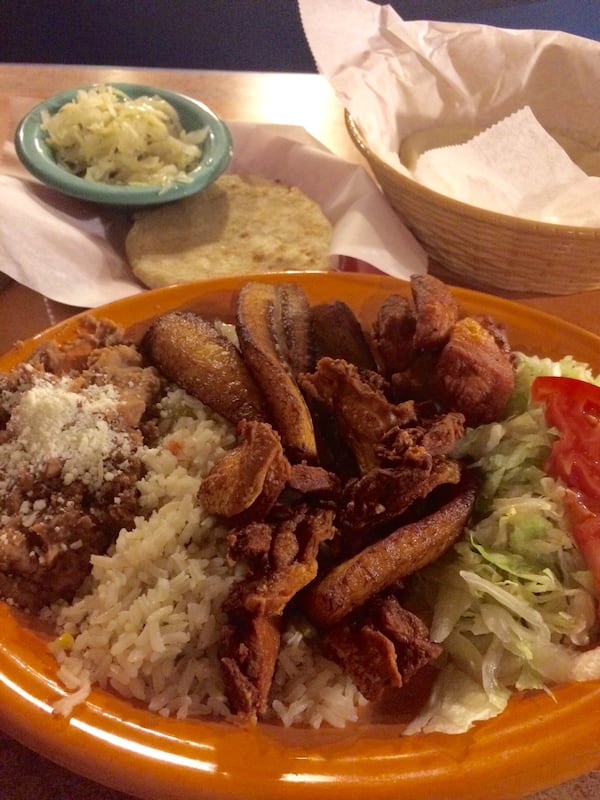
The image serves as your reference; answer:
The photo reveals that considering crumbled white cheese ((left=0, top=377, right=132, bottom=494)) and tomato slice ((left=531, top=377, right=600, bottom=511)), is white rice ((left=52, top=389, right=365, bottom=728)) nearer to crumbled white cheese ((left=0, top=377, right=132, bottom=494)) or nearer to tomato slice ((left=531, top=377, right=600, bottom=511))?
crumbled white cheese ((left=0, top=377, right=132, bottom=494))

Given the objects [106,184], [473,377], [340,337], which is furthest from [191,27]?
[473,377]

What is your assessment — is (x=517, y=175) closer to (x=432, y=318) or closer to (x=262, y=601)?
(x=432, y=318)

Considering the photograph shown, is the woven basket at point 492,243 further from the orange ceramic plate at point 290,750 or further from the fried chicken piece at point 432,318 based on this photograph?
the orange ceramic plate at point 290,750

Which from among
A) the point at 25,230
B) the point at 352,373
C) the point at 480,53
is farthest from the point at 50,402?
the point at 480,53

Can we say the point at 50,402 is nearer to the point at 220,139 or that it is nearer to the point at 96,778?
the point at 96,778

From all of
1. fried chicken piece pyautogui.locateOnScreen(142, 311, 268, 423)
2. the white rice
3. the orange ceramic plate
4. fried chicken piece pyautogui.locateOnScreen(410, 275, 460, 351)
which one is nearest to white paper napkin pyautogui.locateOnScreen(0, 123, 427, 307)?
fried chicken piece pyautogui.locateOnScreen(142, 311, 268, 423)

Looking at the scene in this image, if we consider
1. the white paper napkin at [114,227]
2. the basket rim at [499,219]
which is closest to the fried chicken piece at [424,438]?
the basket rim at [499,219]
